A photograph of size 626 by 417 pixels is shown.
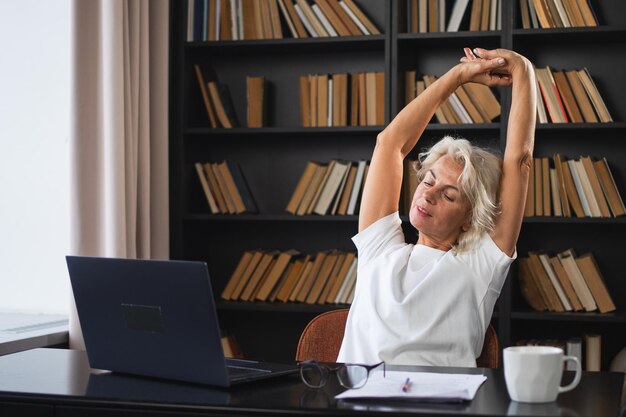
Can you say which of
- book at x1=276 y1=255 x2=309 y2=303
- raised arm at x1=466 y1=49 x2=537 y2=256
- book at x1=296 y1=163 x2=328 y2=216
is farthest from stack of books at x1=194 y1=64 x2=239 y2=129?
raised arm at x1=466 y1=49 x2=537 y2=256

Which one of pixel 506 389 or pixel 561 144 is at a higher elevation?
pixel 561 144

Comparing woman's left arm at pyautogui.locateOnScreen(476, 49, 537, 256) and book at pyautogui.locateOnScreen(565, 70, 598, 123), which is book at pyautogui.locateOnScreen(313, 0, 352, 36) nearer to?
book at pyautogui.locateOnScreen(565, 70, 598, 123)

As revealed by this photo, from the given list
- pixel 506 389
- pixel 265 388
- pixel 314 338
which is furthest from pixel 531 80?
pixel 265 388

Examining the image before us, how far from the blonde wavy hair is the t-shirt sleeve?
0.15 metres

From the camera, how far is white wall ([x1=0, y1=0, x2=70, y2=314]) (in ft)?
10.1

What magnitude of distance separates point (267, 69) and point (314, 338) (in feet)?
6.71

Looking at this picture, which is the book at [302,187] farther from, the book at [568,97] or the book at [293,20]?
the book at [568,97]

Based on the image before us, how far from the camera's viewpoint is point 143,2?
333cm

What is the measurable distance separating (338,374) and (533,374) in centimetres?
32

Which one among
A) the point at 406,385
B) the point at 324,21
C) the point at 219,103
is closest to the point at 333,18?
the point at 324,21

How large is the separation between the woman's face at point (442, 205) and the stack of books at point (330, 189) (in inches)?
53.6

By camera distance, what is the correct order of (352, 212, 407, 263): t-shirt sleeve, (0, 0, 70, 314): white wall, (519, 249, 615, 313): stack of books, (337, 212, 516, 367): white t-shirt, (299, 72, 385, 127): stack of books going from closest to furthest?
(337, 212, 516, 367): white t-shirt → (352, 212, 407, 263): t-shirt sleeve → (0, 0, 70, 314): white wall → (519, 249, 615, 313): stack of books → (299, 72, 385, 127): stack of books

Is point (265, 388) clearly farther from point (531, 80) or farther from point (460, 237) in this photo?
point (531, 80)

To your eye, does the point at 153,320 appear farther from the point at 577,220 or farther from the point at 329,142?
the point at 329,142
